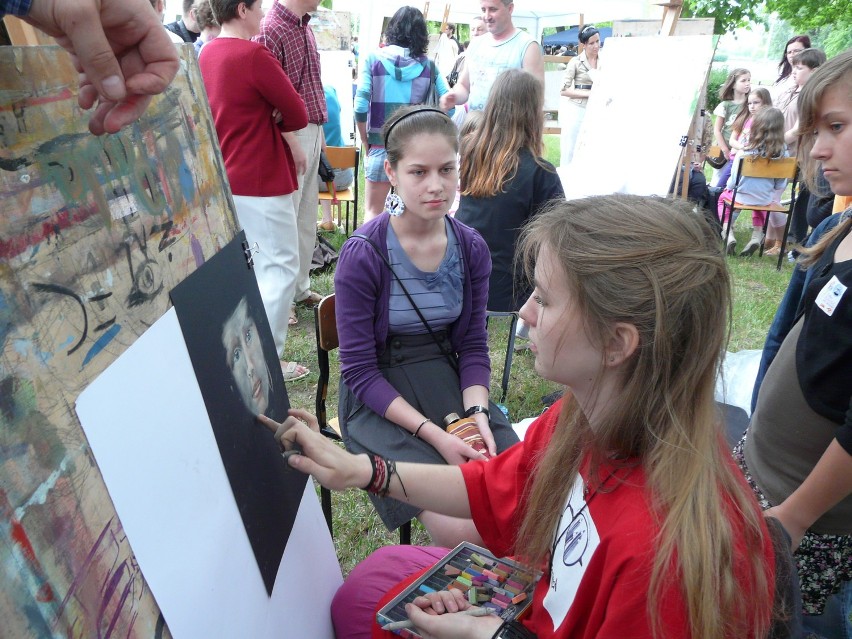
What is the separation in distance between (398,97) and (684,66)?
2.28 metres

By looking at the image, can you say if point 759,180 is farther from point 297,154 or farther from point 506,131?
point 297,154

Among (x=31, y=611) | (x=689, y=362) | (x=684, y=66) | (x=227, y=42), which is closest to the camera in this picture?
(x=31, y=611)

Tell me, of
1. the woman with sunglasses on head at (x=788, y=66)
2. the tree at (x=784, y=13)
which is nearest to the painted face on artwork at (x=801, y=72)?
the woman with sunglasses on head at (x=788, y=66)

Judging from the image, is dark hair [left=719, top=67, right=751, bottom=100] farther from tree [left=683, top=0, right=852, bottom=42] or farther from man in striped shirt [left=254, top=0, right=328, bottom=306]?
tree [left=683, top=0, right=852, bottom=42]

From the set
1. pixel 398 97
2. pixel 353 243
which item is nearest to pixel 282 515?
pixel 353 243

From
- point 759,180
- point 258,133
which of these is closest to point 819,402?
point 258,133

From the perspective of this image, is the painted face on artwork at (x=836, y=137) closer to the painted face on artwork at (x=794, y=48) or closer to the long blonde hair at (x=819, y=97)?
the long blonde hair at (x=819, y=97)

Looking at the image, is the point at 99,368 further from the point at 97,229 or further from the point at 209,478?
the point at 209,478

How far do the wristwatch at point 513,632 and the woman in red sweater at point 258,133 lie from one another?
6.23 feet

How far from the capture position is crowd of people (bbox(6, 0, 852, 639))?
0.89 metres

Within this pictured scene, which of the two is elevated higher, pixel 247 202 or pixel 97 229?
pixel 97 229

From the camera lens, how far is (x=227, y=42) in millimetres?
2762

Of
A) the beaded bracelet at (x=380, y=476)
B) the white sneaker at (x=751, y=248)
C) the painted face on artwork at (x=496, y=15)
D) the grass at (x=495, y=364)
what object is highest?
the painted face on artwork at (x=496, y=15)

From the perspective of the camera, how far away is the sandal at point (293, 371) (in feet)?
10.9
